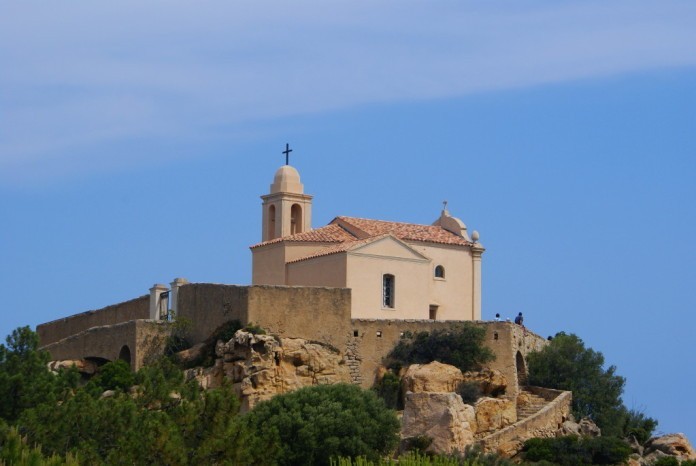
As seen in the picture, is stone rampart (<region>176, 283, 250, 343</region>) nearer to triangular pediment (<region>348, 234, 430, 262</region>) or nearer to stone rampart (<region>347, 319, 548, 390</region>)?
stone rampart (<region>347, 319, 548, 390</region>)

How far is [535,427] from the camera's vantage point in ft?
171

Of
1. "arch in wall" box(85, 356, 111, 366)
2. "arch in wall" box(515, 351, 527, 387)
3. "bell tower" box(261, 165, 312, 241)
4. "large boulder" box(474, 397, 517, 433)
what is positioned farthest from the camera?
"bell tower" box(261, 165, 312, 241)

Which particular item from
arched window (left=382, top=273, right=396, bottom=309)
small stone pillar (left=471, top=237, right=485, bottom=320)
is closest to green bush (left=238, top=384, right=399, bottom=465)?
arched window (left=382, top=273, right=396, bottom=309)

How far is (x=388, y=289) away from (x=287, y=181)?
6.03m

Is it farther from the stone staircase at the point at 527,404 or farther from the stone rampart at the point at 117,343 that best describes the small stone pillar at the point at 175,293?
the stone staircase at the point at 527,404

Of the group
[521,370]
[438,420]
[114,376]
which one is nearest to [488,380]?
[521,370]

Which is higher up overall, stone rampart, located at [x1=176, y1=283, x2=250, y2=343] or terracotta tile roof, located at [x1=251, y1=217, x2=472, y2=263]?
terracotta tile roof, located at [x1=251, y1=217, x2=472, y2=263]

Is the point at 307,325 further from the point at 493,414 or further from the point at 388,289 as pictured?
the point at 493,414

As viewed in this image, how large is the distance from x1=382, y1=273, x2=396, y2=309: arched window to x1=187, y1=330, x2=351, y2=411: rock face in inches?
151

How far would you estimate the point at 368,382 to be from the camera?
2119 inches

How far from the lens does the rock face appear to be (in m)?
52.2

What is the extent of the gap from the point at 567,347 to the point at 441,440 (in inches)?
356

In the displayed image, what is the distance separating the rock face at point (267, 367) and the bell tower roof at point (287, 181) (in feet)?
27.3

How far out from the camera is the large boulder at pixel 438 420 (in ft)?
161
